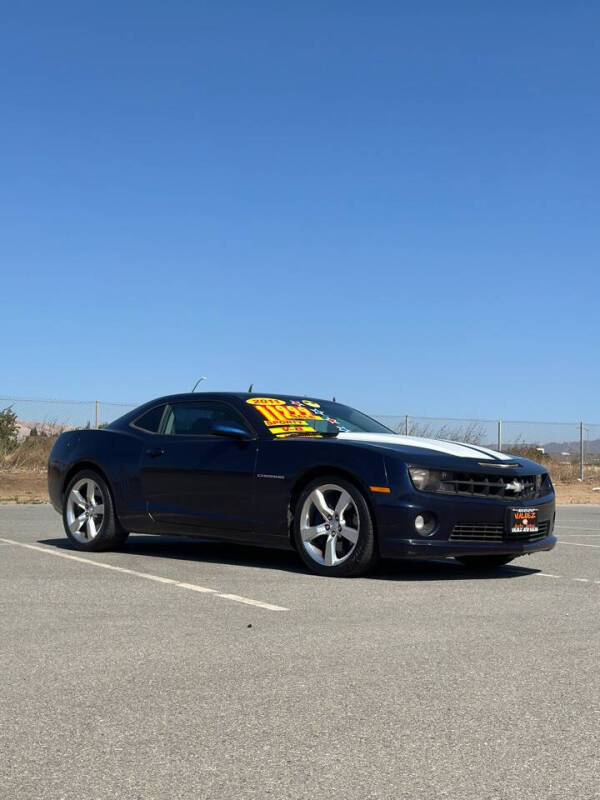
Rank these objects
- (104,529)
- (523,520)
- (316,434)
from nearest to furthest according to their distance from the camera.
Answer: (523,520), (316,434), (104,529)

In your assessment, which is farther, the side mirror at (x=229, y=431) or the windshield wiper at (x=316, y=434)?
the windshield wiper at (x=316, y=434)

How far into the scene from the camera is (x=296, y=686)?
4.84 meters

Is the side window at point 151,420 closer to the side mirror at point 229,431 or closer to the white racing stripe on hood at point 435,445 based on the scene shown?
the side mirror at point 229,431

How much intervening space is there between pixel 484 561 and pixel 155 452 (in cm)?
307

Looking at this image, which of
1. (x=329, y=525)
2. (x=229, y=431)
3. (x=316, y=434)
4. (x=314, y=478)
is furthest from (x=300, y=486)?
(x=229, y=431)

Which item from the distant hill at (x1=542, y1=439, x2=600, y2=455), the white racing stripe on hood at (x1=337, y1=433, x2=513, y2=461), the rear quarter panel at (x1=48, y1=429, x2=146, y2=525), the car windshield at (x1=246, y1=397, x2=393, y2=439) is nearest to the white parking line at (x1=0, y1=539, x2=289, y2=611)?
the rear quarter panel at (x1=48, y1=429, x2=146, y2=525)

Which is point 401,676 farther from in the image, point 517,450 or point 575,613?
point 517,450

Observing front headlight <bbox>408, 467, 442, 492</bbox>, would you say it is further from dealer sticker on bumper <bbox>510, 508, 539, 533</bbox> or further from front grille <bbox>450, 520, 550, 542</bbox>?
dealer sticker on bumper <bbox>510, 508, 539, 533</bbox>

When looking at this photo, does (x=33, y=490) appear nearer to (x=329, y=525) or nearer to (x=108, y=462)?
(x=108, y=462)

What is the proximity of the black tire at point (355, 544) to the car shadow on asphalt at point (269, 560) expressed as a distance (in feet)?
0.83

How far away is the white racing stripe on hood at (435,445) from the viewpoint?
878cm

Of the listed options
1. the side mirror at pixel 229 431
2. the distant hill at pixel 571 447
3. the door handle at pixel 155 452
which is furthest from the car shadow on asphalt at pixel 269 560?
the distant hill at pixel 571 447

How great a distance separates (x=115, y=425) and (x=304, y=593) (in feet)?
11.7

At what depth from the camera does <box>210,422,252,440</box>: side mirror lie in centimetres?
923
